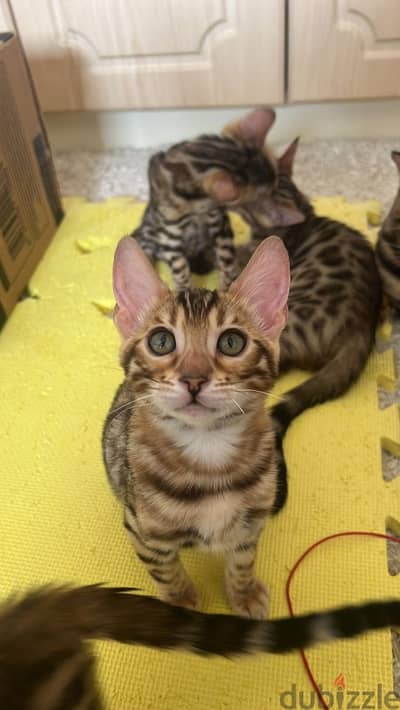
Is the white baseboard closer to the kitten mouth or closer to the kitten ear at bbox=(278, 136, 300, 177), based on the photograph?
the kitten ear at bbox=(278, 136, 300, 177)

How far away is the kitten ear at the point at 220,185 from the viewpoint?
1.59 meters

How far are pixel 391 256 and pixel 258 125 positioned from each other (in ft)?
1.93

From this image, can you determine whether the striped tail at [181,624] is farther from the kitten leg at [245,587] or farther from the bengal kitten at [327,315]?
the bengal kitten at [327,315]

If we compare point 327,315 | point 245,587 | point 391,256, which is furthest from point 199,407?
point 391,256

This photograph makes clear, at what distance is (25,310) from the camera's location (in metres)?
1.72

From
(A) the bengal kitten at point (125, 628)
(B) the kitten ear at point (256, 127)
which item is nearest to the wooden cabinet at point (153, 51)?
(B) the kitten ear at point (256, 127)

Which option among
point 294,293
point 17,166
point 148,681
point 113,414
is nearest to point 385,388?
point 294,293

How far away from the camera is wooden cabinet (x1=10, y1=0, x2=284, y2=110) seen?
6.43 feet

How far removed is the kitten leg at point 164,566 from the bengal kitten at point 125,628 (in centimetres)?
24

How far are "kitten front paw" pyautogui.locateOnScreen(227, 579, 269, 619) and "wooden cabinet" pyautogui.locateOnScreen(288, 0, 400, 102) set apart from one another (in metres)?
1.70

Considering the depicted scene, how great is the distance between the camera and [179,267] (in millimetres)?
1712

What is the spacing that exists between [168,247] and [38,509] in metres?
0.82

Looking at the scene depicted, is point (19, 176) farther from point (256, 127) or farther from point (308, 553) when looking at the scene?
point (308, 553)

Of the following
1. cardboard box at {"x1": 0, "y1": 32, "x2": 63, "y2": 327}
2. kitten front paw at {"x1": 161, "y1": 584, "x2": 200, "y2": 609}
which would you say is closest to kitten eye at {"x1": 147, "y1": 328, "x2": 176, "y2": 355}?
kitten front paw at {"x1": 161, "y1": 584, "x2": 200, "y2": 609}
